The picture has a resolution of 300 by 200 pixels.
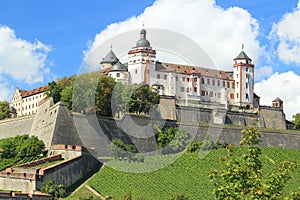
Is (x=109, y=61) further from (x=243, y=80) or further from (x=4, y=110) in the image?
(x=243, y=80)

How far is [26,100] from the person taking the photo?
3452 inches

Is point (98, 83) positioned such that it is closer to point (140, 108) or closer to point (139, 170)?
point (140, 108)

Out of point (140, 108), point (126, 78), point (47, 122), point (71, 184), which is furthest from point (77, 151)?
point (126, 78)

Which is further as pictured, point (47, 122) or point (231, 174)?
point (47, 122)

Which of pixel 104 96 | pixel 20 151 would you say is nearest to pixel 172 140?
pixel 104 96

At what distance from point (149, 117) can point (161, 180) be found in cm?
1483

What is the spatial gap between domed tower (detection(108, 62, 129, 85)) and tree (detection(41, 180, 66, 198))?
93.6ft

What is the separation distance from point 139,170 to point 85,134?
7205 millimetres

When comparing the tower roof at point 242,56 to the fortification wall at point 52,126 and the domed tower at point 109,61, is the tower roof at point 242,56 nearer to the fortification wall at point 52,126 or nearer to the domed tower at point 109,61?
the domed tower at point 109,61

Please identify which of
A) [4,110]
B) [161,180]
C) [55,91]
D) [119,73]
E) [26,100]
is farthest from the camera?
[26,100]

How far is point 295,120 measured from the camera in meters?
80.8

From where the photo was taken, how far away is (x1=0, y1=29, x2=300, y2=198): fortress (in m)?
52.5

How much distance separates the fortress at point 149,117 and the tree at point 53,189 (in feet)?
1.44

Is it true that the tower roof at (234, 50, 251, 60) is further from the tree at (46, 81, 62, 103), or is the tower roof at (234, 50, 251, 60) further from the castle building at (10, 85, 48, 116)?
the tree at (46, 81, 62, 103)
